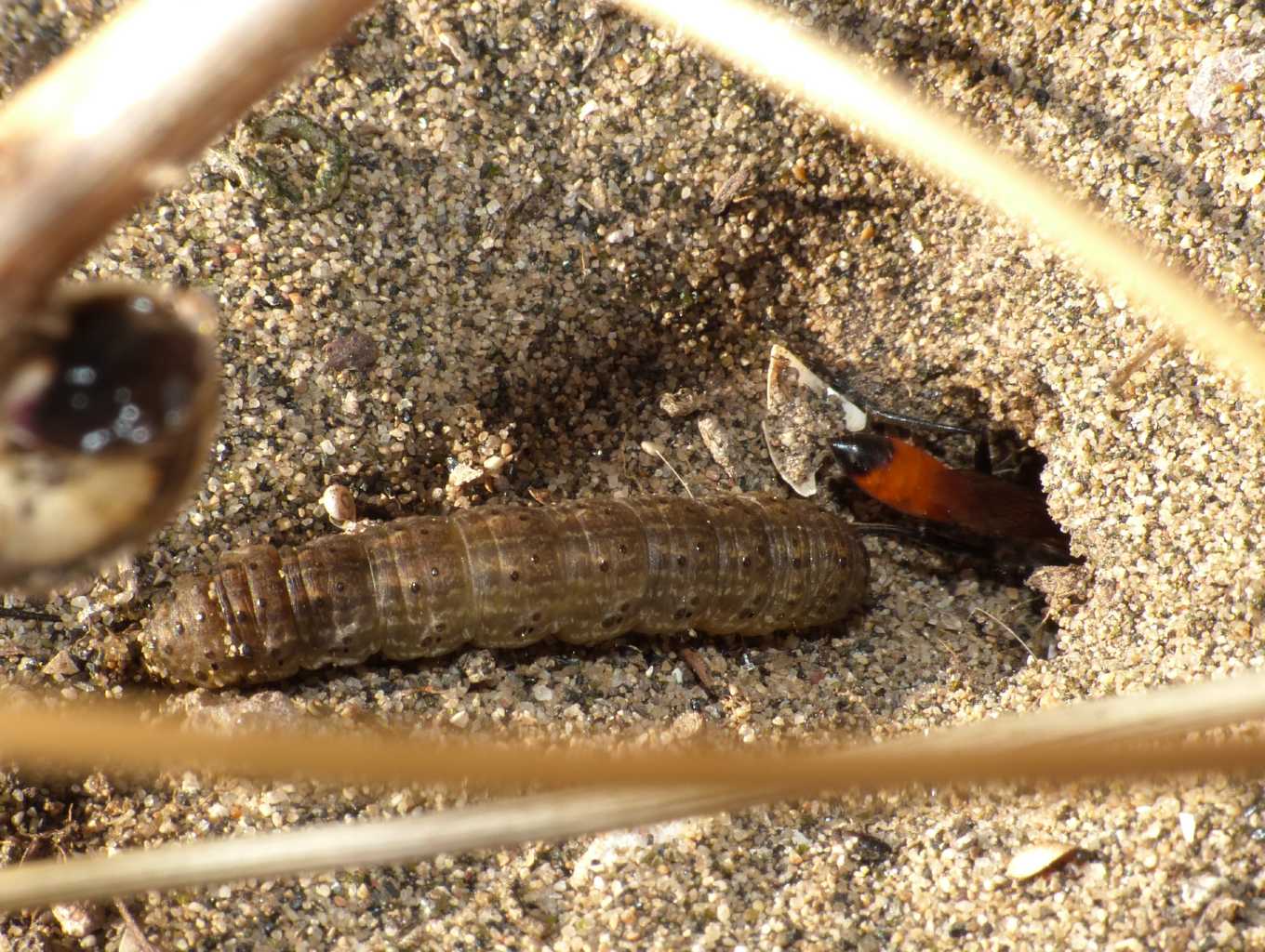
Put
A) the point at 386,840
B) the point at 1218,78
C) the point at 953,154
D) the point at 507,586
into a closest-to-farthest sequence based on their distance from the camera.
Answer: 1. the point at 386,840
2. the point at 953,154
3. the point at 1218,78
4. the point at 507,586

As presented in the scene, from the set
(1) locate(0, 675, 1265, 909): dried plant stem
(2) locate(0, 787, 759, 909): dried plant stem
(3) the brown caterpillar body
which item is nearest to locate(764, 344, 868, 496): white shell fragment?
(3) the brown caterpillar body

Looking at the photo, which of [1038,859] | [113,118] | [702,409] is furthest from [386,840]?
[702,409]

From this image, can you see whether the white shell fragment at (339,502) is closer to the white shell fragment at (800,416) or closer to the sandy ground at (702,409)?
the sandy ground at (702,409)

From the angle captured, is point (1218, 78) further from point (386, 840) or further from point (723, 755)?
point (386, 840)

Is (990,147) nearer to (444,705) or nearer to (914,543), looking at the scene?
(914,543)

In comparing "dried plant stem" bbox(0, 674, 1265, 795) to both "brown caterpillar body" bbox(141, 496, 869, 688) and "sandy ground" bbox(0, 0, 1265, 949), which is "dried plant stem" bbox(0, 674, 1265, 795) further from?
"brown caterpillar body" bbox(141, 496, 869, 688)

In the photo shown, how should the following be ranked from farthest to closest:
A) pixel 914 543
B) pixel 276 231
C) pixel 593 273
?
1. pixel 914 543
2. pixel 593 273
3. pixel 276 231

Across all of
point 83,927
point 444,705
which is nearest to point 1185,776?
point 444,705
